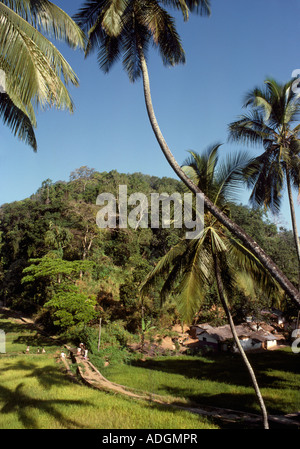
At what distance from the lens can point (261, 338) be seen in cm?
2320

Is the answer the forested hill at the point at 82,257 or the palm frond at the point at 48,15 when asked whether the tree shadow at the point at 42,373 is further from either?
the palm frond at the point at 48,15

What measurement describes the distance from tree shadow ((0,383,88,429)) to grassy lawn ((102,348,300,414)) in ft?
14.7

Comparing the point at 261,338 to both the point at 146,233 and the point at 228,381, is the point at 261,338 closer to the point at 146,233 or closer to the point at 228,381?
the point at 228,381

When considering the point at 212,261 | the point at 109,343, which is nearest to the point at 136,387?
the point at 109,343

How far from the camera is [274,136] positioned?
360 inches

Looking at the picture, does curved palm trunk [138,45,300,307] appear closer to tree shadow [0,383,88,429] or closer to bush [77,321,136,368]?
tree shadow [0,383,88,429]

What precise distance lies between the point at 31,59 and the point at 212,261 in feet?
18.3

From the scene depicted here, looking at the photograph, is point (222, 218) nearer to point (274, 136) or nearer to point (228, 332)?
point (274, 136)

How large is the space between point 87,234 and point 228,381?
17.3 metres

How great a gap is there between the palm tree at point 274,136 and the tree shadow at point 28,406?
8.03 metres

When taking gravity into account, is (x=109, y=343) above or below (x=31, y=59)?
below

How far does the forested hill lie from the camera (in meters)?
21.8

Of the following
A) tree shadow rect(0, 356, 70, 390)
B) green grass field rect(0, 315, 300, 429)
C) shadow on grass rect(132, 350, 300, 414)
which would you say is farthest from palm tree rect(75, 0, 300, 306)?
tree shadow rect(0, 356, 70, 390)

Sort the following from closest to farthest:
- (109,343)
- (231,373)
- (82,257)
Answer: (231,373)
(109,343)
(82,257)
